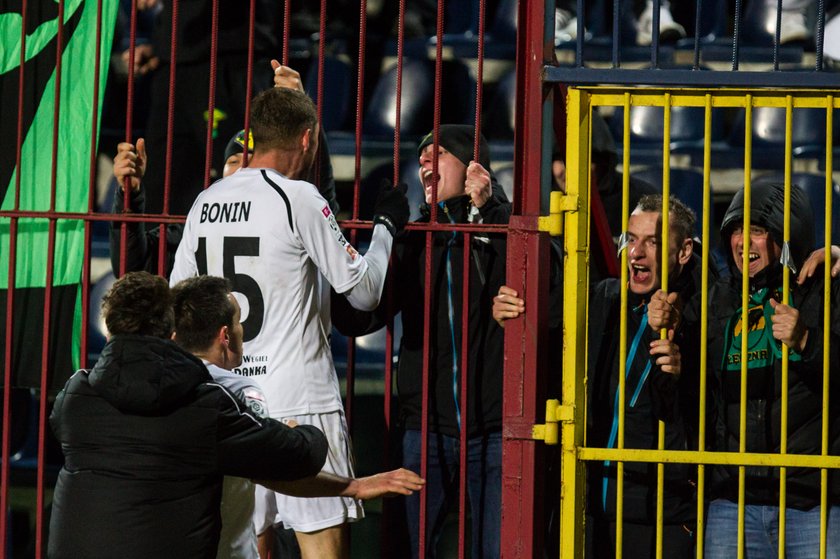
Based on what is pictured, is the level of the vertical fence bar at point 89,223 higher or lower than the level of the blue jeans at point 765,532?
higher

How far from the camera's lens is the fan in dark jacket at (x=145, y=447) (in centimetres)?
327

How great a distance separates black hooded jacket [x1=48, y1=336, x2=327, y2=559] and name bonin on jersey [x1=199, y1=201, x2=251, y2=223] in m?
0.74

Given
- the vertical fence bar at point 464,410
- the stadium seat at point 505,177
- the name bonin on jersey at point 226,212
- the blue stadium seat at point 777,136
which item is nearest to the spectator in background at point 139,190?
the name bonin on jersey at point 226,212

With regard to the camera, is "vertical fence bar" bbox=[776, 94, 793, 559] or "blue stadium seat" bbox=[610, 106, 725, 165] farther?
"blue stadium seat" bbox=[610, 106, 725, 165]

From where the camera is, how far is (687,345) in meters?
3.97

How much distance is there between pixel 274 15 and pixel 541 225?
395 cm

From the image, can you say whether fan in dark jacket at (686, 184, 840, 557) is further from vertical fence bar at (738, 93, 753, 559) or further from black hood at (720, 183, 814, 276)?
vertical fence bar at (738, 93, 753, 559)

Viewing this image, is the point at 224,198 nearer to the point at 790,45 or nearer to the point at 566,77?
the point at 566,77

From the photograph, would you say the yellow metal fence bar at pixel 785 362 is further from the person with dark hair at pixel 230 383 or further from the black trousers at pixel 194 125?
the black trousers at pixel 194 125

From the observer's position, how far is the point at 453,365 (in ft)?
14.5

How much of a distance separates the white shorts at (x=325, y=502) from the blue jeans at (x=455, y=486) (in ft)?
1.34

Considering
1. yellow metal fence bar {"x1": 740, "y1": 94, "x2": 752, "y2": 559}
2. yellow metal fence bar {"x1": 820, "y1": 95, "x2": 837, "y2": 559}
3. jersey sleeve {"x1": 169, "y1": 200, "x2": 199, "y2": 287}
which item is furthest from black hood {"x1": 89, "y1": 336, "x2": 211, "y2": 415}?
yellow metal fence bar {"x1": 820, "y1": 95, "x2": 837, "y2": 559}

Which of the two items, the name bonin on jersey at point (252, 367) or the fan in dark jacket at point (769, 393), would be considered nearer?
the fan in dark jacket at point (769, 393)

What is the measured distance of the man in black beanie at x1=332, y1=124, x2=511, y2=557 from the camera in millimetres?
4367
